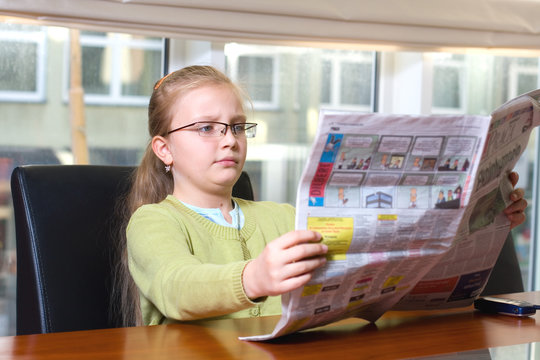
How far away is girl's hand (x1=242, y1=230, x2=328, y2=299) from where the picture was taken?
78cm

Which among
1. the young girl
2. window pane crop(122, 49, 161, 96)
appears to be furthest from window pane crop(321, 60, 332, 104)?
the young girl

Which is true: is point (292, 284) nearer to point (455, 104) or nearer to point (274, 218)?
A: point (274, 218)

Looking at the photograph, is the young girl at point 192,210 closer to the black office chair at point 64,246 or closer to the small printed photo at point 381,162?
the black office chair at point 64,246

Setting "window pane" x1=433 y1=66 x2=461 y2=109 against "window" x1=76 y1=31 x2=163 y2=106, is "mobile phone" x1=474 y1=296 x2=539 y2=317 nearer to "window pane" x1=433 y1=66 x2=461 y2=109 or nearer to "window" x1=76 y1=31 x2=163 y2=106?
"window" x1=76 y1=31 x2=163 y2=106

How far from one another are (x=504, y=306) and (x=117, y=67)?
4.51 ft

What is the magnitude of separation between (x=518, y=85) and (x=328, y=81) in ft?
2.88

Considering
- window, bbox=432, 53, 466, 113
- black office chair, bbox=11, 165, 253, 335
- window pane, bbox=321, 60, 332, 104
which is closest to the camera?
black office chair, bbox=11, 165, 253, 335

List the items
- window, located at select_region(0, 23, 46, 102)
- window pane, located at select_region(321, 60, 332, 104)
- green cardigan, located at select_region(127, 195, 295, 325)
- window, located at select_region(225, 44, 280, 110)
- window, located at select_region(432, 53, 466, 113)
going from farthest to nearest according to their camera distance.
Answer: window, located at select_region(432, 53, 466, 113), window pane, located at select_region(321, 60, 332, 104), window, located at select_region(225, 44, 280, 110), window, located at select_region(0, 23, 46, 102), green cardigan, located at select_region(127, 195, 295, 325)

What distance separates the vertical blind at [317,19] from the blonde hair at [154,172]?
0.43 meters

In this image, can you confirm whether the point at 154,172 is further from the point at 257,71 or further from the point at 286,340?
the point at 257,71

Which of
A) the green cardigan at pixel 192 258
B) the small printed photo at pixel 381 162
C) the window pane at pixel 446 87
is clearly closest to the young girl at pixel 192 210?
the green cardigan at pixel 192 258

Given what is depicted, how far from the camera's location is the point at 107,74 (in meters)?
2.04

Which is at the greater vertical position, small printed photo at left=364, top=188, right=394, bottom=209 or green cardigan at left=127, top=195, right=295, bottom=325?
small printed photo at left=364, top=188, right=394, bottom=209

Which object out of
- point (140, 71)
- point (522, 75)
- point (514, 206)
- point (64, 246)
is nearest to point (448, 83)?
point (522, 75)
